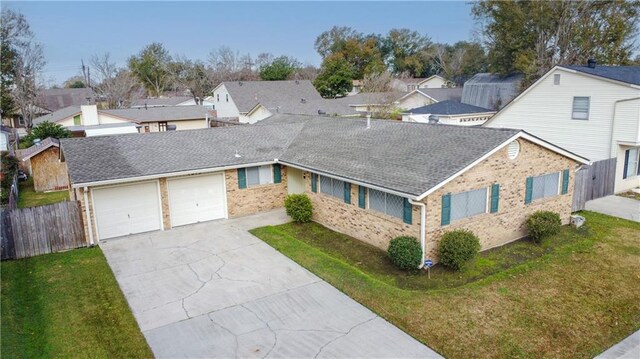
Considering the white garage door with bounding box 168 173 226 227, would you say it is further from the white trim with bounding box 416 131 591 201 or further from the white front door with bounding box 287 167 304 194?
→ the white trim with bounding box 416 131 591 201

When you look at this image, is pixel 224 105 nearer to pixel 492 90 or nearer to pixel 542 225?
pixel 492 90

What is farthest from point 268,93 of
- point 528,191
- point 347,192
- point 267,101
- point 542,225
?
point 542,225

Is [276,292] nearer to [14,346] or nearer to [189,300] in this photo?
[189,300]

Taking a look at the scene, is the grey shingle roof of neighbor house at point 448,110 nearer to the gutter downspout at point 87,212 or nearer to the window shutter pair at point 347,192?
the window shutter pair at point 347,192

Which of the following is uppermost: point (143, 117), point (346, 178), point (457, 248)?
point (143, 117)

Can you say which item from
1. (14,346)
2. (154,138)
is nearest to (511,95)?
(154,138)

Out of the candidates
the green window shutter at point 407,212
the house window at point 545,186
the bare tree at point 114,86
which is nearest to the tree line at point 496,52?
the bare tree at point 114,86
